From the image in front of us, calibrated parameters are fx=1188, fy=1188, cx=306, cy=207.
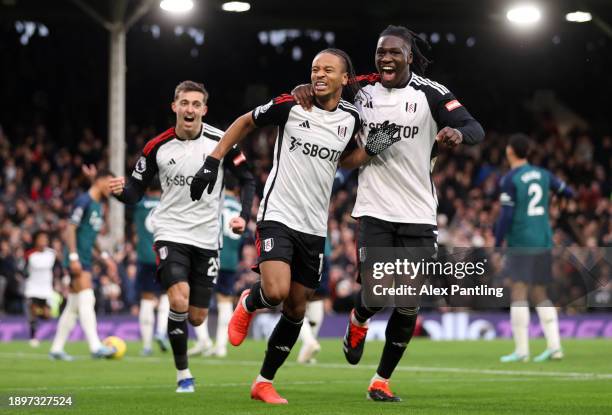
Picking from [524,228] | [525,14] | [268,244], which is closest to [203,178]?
[268,244]

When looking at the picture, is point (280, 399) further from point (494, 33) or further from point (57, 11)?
point (494, 33)

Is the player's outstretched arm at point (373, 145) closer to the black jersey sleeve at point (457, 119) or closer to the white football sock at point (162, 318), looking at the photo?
the black jersey sleeve at point (457, 119)

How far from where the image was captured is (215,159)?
7.69 m

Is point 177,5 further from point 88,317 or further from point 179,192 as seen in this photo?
point 179,192

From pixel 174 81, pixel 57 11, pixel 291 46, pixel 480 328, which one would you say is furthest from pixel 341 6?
pixel 480 328

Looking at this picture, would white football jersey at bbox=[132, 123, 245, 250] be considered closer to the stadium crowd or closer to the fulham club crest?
the fulham club crest

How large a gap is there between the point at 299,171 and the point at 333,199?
1884 centimetres

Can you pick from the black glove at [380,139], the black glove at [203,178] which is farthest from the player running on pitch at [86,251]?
the black glove at [380,139]

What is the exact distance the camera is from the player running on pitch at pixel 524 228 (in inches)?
521

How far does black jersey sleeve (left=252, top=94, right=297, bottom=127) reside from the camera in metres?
7.79

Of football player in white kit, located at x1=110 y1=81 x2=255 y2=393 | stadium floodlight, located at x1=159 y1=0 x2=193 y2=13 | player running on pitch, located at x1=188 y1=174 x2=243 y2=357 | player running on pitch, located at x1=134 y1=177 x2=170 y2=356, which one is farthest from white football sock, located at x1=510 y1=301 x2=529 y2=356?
stadium floodlight, located at x1=159 y1=0 x2=193 y2=13

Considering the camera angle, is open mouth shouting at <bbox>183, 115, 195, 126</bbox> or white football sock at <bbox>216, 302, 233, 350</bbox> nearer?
open mouth shouting at <bbox>183, 115, 195, 126</bbox>

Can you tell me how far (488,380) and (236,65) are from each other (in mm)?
23482

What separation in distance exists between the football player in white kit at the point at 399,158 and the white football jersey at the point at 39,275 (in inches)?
Answer: 502
